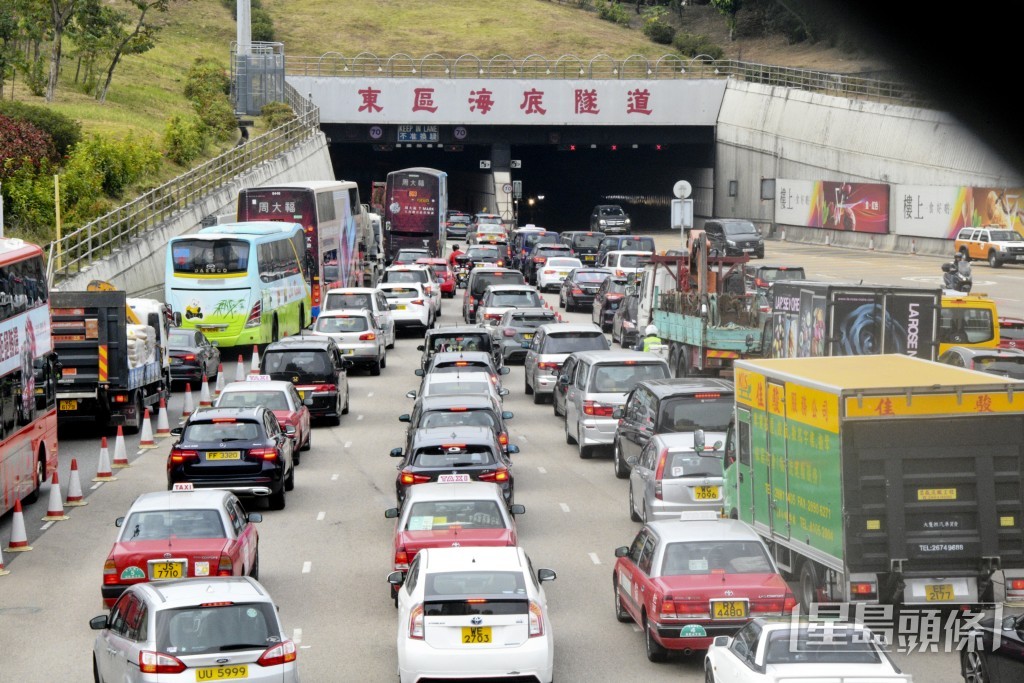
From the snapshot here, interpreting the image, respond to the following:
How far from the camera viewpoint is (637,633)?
1413 centimetres

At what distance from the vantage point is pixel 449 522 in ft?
48.9

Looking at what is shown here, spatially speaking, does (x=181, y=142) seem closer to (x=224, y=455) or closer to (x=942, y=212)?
(x=942, y=212)

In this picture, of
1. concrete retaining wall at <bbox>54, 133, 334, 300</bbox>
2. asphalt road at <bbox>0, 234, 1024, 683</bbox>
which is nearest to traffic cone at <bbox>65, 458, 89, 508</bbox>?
asphalt road at <bbox>0, 234, 1024, 683</bbox>

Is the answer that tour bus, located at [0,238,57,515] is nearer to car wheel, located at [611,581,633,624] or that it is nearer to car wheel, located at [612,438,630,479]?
car wheel, located at [612,438,630,479]

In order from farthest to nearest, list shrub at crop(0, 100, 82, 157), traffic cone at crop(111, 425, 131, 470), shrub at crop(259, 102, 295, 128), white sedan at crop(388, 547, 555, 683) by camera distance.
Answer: shrub at crop(259, 102, 295, 128) < shrub at crop(0, 100, 82, 157) < traffic cone at crop(111, 425, 131, 470) < white sedan at crop(388, 547, 555, 683)

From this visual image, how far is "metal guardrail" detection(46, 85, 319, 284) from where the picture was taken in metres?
40.8

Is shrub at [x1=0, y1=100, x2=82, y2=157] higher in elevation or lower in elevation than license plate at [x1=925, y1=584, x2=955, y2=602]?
higher

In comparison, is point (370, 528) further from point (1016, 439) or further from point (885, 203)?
point (885, 203)

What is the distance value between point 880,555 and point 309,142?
192 ft

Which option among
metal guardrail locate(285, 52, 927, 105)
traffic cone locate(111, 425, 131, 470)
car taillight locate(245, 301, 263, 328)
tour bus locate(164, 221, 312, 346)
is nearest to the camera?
traffic cone locate(111, 425, 131, 470)

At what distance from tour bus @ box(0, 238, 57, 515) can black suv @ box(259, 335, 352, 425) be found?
240 inches

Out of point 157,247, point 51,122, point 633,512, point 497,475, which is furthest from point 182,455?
point 51,122

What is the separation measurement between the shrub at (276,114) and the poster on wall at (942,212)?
28182 millimetres

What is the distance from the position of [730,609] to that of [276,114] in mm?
59713
